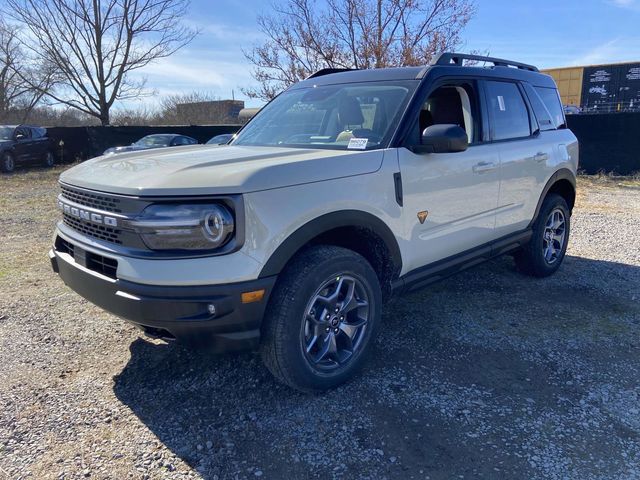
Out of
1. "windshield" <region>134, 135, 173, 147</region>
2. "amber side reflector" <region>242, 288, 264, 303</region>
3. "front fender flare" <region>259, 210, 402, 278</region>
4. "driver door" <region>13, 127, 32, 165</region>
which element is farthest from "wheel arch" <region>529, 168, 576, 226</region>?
"driver door" <region>13, 127, 32, 165</region>

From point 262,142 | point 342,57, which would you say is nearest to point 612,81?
point 342,57

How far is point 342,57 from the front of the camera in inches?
688

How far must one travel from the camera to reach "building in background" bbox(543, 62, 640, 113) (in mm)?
30578

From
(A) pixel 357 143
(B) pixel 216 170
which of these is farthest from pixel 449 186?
(B) pixel 216 170

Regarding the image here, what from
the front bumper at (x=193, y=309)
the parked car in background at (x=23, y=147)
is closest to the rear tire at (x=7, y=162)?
the parked car in background at (x=23, y=147)

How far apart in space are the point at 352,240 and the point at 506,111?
6.79 ft

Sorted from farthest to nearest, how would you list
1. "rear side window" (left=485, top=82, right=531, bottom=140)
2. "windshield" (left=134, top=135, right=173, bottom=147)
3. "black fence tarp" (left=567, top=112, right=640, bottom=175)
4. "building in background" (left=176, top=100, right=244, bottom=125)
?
"building in background" (left=176, top=100, right=244, bottom=125) < "windshield" (left=134, top=135, right=173, bottom=147) < "black fence tarp" (left=567, top=112, right=640, bottom=175) < "rear side window" (left=485, top=82, right=531, bottom=140)

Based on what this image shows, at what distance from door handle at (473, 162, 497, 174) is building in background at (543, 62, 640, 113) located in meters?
32.3

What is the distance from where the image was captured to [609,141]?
12961 millimetres

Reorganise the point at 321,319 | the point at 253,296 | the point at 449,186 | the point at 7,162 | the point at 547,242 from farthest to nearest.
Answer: the point at 7,162
the point at 547,242
the point at 449,186
the point at 321,319
the point at 253,296

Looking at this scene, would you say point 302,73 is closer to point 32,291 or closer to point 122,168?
point 32,291

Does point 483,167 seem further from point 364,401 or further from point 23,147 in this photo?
point 23,147

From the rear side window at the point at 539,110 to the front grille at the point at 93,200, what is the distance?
12.4 ft

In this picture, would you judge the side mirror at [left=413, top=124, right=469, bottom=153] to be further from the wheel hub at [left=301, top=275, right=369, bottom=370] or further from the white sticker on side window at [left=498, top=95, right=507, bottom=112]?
the white sticker on side window at [left=498, top=95, right=507, bottom=112]
